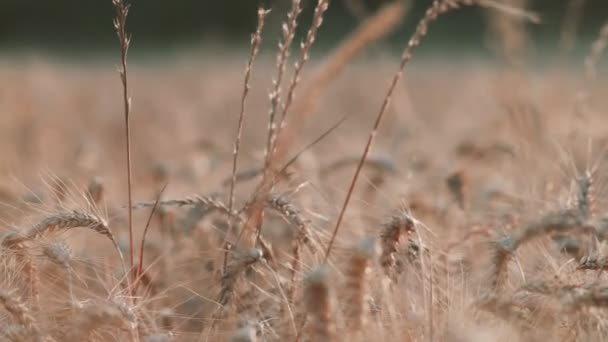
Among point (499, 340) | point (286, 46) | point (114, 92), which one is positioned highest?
point (286, 46)

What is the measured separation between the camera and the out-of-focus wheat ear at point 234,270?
1.31 metres

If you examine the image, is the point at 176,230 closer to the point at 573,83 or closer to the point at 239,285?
the point at 239,285

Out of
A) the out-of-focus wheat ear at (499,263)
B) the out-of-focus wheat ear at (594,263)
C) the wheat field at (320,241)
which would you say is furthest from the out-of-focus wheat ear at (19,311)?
the out-of-focus wheat ear at (594,263)

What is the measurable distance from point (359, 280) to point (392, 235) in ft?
0.97

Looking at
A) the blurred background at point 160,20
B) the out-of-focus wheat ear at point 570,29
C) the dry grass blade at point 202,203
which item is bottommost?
the blurred background at point 160,20

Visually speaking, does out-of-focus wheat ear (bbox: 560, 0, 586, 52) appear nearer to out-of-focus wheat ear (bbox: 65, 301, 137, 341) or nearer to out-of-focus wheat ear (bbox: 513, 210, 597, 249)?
out-of-focus wheat ear (bbox: 513, 210, 597, 249)

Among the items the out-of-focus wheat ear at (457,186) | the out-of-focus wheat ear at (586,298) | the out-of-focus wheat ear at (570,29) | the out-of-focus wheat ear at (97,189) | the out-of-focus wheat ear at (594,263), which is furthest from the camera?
the out-of-focus wheat ear at (570,29)

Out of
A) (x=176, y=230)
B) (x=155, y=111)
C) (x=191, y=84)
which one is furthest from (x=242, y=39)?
(x=176, y=230)

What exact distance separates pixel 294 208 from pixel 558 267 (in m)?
0.40

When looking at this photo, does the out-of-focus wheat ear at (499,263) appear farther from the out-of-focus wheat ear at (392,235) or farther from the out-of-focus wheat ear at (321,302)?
the out-of-focus wheat ear at (321,302)

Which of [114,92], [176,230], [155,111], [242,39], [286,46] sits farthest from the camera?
[242,39]

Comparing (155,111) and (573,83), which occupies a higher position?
(573,83)

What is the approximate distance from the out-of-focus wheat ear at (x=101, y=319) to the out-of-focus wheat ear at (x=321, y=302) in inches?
10.6

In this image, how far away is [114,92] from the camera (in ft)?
25.8
